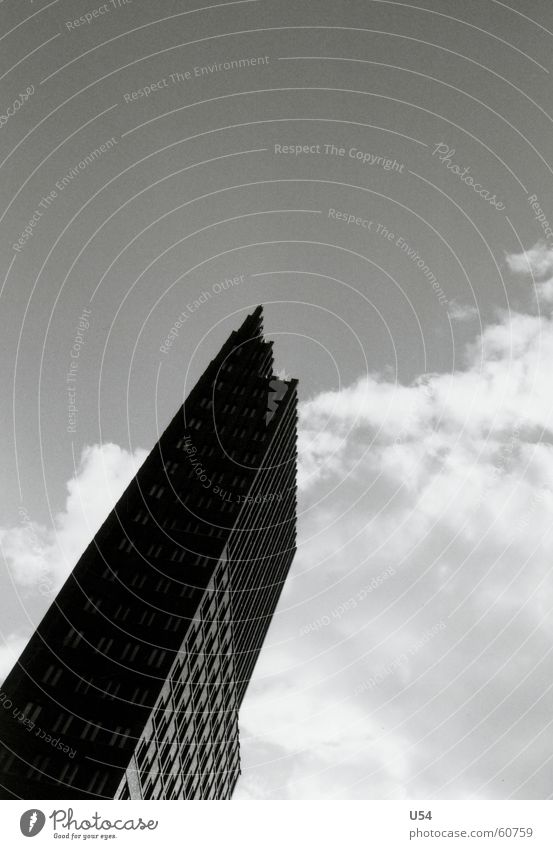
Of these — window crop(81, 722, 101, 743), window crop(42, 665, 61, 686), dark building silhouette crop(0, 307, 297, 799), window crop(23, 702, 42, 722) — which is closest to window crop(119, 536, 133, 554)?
dark building silhouette crop(0, 307, 297, 799)

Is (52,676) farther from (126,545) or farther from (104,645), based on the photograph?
(126,545)

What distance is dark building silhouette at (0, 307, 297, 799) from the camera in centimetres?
4859

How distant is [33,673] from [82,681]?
215 inches

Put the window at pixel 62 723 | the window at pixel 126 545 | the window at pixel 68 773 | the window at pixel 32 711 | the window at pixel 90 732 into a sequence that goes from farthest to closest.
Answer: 1. the window at pixel 126 545
2. the window at pixel 32 711
3. the window at pixel 62 723
4. the window at pixel 90 732
5. the window at pixel 68 773

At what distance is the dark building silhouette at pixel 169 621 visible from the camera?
4859cm

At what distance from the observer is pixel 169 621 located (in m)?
55.8

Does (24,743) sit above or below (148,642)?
below

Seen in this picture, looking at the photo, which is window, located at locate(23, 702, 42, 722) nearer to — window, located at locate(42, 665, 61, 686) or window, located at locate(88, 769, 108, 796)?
window, located at locate(42, 665, 61, 686)

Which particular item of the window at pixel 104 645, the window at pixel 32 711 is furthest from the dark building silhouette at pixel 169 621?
the window at pixel 104 645

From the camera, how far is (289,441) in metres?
91.9

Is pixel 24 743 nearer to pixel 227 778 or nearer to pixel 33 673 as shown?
pixel 33 673

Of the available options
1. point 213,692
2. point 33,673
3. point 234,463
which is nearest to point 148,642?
point 33,673

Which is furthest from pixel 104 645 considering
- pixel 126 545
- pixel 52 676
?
pixel 126 545

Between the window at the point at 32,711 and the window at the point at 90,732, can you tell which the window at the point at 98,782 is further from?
the window at the point at 32,711
